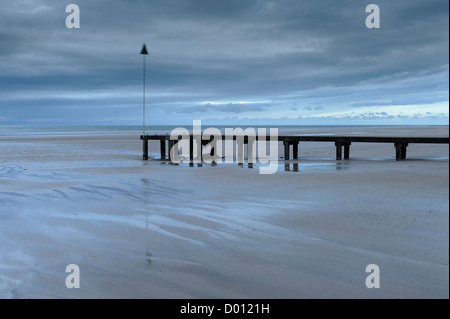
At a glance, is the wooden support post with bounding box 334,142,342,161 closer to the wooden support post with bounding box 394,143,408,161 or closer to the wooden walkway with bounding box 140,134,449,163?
the wooden walkway with bounding box 140,134,449,163

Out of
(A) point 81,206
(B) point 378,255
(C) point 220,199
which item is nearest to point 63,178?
(A) point 81,206

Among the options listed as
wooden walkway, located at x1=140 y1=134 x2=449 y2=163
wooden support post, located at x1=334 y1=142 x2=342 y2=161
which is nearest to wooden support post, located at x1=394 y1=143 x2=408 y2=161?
wooden walkway, located at x1=140 y1=134 x2=449 y2=163

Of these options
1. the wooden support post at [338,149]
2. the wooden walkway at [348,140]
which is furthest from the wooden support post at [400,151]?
the wooden support post at [338,149]

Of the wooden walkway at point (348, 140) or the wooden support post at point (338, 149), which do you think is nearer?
the wooden walkway at point (348, 140)

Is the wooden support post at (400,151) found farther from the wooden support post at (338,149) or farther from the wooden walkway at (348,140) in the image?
the wooden support post at (338,149)

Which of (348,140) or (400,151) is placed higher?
(348,140)

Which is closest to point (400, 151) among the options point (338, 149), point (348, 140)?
point (348, 140)

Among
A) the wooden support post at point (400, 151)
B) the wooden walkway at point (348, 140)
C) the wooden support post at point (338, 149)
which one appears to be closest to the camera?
the wooden walkway at point (348, 140)

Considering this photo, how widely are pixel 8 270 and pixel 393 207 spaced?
686 cm

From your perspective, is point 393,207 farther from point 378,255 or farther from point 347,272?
point 347,272

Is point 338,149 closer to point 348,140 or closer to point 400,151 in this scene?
point 348,140

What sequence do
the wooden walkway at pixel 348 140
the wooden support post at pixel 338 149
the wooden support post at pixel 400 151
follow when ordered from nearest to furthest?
the wooden walkway at pixel 348 140, the wooden support post at pixel 400 151, the wooden support post at pixel 338 149

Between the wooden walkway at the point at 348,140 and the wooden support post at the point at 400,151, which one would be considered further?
the wooden support post at the point at 400,151

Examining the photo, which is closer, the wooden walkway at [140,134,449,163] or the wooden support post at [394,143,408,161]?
the wooden walkway at [140,134,449,163]
